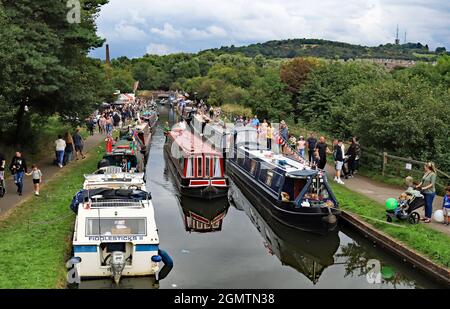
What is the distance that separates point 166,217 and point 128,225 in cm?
728

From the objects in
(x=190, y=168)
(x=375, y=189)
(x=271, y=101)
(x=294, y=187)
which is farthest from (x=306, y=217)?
(x=271, y=101)

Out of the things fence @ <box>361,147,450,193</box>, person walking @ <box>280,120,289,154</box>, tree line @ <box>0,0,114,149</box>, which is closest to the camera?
tree line @ <box>0,0,114,149</box>

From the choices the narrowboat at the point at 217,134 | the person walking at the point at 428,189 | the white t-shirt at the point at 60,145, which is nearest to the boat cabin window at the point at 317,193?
the person walking at the point at 428,189

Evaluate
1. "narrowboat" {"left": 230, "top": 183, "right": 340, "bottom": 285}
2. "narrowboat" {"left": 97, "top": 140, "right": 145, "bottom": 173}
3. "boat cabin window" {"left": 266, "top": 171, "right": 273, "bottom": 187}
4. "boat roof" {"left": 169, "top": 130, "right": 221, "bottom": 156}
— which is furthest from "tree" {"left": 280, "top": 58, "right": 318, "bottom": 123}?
"narrowboat" {"left": 230, "top": 183, "right": 340, "bottom": 285}

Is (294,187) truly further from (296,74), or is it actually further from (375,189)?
(296,74)

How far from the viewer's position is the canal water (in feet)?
45.7

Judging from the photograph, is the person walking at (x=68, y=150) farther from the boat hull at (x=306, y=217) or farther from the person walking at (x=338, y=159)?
the person walking at (x=338, y=159)

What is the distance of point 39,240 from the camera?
47.7 feet

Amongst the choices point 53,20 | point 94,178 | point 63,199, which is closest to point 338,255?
point 94,178

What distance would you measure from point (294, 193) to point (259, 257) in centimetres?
357

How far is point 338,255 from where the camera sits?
54.1 ft

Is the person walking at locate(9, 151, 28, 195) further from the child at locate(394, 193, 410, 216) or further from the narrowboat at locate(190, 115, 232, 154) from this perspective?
the narrowboat at locate(190, 115, 232, 154)

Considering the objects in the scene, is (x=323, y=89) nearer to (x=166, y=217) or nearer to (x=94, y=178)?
(x=166, y=217)
